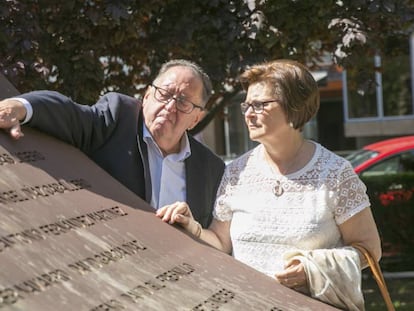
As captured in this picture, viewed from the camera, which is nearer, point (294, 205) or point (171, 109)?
point (294, 205)

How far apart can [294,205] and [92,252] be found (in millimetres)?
798

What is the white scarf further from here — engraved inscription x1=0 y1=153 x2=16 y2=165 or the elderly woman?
engraved inscription x1=0 y1=153 x2=16 y2=165

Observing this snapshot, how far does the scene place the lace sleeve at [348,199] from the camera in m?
2.64

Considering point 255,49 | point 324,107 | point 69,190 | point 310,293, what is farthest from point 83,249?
point 324,107

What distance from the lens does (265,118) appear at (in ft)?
8.94

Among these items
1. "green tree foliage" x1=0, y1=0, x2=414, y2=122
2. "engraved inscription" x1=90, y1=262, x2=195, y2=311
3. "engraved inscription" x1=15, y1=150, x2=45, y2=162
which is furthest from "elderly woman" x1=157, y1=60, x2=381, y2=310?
"green tree foliage" x1=0, y1=0, x2=414, y2=122

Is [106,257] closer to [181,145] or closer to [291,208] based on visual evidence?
[291,208]

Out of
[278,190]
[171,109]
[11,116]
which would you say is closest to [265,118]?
[278,190]

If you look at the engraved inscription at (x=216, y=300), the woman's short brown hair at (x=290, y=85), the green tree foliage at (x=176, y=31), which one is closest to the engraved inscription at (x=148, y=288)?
the engraved inscription at (x=216, y=300)

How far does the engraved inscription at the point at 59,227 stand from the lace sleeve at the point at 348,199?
79 centimetres

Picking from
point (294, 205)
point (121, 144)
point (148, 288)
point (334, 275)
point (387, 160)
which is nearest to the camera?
point (148, 288)

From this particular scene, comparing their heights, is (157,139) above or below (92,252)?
above

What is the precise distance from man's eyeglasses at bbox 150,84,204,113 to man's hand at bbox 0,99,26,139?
71 cm

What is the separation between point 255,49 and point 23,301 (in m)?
3.30
